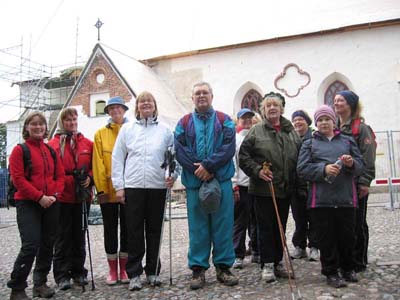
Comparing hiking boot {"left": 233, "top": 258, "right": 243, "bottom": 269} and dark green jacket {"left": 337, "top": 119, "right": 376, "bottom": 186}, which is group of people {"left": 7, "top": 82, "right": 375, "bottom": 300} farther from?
hiking boot {"left": 233, "top": 258, "right": 243, "bottom": 269}

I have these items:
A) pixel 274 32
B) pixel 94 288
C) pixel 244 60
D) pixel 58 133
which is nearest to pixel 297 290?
pixel 94 288

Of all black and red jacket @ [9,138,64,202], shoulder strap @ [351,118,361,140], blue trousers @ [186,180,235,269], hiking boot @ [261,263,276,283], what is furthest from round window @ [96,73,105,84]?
hiking boot @ [261,263,276,283]

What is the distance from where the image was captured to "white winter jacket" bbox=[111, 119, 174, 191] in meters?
4.60

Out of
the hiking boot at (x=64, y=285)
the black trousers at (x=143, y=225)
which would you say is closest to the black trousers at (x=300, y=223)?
the black trousers at (x=143, y=225)

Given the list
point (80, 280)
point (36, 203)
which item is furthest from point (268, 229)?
point (36, 203)

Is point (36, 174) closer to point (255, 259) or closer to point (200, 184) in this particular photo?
point (200, 184)

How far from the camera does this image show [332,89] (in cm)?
1855

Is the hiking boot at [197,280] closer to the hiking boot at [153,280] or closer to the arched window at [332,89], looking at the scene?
the hiking boot at [153,280]

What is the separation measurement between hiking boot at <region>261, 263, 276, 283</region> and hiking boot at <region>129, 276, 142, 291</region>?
137 centimetres

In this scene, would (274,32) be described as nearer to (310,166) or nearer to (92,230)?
(92,230)

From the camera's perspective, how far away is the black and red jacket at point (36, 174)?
13.9ft

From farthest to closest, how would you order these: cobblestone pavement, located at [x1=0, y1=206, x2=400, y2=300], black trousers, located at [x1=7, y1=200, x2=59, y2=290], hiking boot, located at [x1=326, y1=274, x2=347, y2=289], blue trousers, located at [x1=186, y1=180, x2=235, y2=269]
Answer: blue trousers, located at [x1=186, y1=180, x2=235, y2=269] → black trousers, located at [x1=7, y1=200, x2=59, y2=290] → hiking boot, located at [x1=326, y1=274, x2=347, y2=289] → cobblestone pavement, located at [x1=0, y1=206, x2=400, y2=300]

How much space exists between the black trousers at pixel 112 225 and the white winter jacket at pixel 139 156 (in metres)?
0.37

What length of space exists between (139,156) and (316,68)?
15579mm
